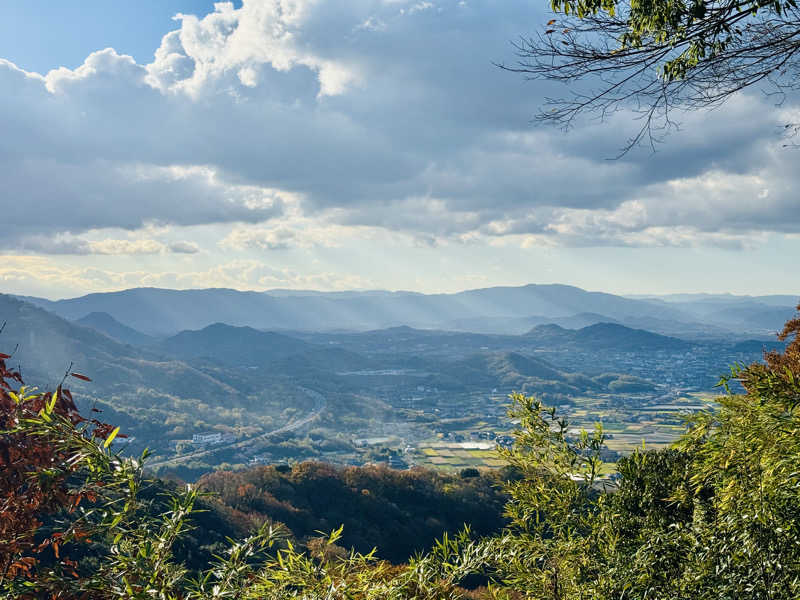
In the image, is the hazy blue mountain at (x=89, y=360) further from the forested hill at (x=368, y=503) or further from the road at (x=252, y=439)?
the forested hill at (x=368, y=503)

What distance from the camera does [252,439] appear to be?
115 meters

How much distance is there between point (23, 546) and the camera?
321 cm

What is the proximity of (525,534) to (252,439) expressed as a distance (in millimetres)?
117636

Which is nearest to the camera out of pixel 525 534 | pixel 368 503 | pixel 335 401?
pixel 525 534

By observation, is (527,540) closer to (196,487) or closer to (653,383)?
(196,487)

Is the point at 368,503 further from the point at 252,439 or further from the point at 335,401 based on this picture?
the point at 335,401

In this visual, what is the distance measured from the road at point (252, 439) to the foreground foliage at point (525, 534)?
8701cm

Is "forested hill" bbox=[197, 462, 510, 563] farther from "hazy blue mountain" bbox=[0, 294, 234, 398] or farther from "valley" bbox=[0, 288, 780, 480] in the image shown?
"hazy blue mountain" bbox=[0, 294, 234, 398]

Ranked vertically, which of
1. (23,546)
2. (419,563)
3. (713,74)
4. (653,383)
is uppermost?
(713,74)

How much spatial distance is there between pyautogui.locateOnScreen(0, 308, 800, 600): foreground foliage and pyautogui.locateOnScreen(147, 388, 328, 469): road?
8701 cm

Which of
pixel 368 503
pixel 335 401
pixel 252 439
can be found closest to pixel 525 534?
pixel 368 503

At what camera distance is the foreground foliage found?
3059 mm

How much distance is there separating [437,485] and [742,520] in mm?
42918

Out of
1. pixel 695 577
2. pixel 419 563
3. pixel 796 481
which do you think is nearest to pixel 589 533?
pixel 695 577
